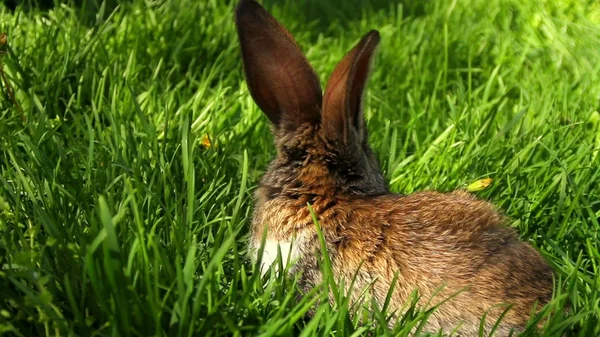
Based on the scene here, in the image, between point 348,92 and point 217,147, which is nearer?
point 348,92

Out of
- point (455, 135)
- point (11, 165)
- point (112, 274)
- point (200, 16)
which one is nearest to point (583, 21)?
point (455, 135)

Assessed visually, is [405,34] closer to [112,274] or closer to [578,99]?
[578,99]

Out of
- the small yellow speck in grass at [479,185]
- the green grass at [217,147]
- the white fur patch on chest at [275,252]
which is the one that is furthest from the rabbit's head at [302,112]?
the small yellow speck in grass at [479,185]

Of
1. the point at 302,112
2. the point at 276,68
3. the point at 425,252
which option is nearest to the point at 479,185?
the point at 425,252

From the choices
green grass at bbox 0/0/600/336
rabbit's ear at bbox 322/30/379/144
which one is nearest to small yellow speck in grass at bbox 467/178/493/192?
green grass at bbox 0/0/600/336

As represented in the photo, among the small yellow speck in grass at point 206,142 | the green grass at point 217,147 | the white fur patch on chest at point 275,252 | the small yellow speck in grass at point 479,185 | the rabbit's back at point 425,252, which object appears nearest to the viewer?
the green grass at point 217,147

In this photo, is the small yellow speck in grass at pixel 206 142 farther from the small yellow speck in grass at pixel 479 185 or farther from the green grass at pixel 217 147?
the small yellow speck in grass at pixel 479 185

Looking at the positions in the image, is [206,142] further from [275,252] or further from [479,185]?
[479,185]
